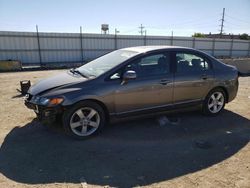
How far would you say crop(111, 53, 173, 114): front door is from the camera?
4238 mm

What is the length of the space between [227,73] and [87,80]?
3.25m

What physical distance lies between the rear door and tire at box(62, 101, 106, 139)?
163 cm

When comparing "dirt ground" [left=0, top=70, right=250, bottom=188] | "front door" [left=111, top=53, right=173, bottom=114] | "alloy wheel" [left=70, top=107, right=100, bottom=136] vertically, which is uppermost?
"front door" [left=111, top=53, right=173, bottom=114]

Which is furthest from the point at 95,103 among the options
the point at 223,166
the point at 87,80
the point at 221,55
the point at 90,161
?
the point at 221,55

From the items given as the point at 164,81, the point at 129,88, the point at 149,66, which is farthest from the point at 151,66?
the point at 129,88

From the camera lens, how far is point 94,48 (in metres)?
22.3

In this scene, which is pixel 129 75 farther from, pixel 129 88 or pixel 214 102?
pixel 214 102

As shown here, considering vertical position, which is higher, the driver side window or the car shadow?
the driver side window

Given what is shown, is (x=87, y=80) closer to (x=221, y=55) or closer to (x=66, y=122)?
(x=66, y=122)

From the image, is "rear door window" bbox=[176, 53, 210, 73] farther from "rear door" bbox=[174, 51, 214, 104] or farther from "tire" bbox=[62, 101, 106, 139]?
"tire" bbox=[62, 101, 106, 139]

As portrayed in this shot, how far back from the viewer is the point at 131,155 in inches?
142

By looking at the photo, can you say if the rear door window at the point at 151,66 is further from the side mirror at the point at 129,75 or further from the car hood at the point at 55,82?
the car hood at the point at 55,82

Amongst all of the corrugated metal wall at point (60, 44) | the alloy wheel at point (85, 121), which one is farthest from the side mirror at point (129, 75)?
the corrugated metal wall at point (60, 44)

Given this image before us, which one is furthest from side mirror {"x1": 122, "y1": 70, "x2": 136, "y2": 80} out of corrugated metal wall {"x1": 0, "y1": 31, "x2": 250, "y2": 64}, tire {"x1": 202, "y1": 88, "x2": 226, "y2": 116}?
corrugated metal wall {"x1": 0, "y1": 31, "x2": 250, "y2": 64}
